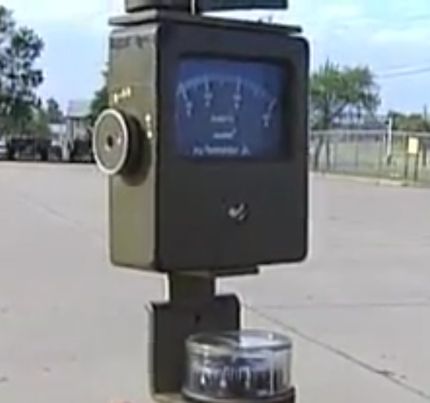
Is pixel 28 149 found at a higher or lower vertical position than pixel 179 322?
lower

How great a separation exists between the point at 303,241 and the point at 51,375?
140 inches

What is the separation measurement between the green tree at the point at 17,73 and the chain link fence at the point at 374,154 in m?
28.7

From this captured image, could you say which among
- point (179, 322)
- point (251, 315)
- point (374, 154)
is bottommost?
point (251, 315)

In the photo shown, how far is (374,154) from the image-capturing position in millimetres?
35188

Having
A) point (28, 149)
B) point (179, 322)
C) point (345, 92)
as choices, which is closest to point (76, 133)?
point (28, 149)

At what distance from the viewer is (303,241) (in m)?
1.97

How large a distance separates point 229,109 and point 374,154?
111ft

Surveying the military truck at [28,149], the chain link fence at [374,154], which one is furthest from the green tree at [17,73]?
the chain link fence at [374,154]

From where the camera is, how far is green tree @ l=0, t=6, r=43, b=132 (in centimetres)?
6262

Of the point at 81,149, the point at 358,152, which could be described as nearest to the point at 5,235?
the point at 358,152

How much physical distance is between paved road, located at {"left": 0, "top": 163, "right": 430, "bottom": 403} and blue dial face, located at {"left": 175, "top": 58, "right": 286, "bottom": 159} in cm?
224

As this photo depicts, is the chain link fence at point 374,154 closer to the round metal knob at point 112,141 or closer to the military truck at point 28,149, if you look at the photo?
the military truck at point 28,149

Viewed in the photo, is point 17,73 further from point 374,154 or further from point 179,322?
point 179,322

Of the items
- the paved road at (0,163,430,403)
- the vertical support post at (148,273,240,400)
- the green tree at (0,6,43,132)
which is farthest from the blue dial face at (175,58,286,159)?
the green tree at (0,6,43,132)
